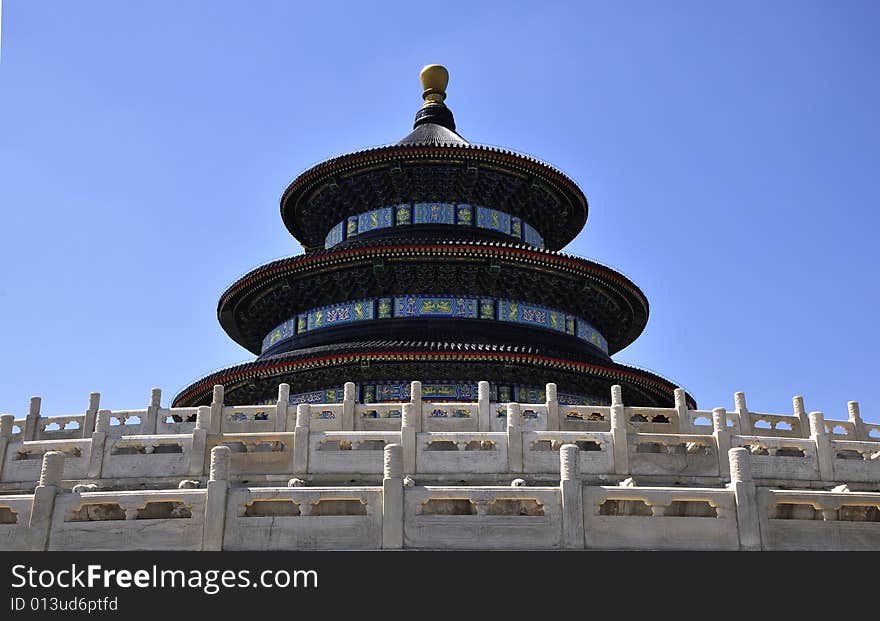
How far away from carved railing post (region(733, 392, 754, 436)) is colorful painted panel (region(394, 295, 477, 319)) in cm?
881

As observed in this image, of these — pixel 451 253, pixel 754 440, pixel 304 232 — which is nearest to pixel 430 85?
pixel 304 232

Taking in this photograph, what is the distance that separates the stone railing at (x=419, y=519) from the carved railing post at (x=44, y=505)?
1cm

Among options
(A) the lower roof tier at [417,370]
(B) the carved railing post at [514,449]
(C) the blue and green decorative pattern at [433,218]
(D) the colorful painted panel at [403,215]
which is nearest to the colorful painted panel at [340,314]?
(A) the lower roof tier at [417,370]

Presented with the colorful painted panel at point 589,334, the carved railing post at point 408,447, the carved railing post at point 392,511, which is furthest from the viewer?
the colorful painted panel at point 589,334

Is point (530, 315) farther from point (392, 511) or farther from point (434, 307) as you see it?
point (392, 511)

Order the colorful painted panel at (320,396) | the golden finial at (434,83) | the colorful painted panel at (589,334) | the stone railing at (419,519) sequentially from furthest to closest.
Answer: the golden finial at (434,83), the colorful painted panel at (589,334), the colorful painted panel at (320,396), the stone railing at (419,519)

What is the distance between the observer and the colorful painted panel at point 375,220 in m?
30.3

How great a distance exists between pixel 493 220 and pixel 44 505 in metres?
21.0

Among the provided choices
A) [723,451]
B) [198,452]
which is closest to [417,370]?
[198,452]

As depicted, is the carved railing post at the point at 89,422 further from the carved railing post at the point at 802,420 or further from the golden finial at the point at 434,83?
the golden finial at the point at 434,83

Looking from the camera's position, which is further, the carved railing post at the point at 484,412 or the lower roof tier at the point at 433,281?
the lower roof tier at the point at 433,281

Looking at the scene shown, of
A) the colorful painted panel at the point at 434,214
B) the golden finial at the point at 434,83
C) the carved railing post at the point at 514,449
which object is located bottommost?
the carved railing post at the point at 514,449

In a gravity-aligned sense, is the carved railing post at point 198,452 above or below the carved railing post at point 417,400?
below
